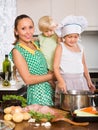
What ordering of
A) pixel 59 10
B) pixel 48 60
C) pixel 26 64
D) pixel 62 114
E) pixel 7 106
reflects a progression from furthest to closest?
pixel 59 10, pixel 48 60, pixel 26 64, pixel 7 106, pixel 62 114

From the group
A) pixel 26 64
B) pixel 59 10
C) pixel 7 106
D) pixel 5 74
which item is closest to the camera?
pixel 7 106

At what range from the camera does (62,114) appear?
1.52m

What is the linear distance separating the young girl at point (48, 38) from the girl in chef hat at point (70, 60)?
0.04m

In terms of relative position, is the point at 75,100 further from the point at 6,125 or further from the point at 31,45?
the point at 31,45

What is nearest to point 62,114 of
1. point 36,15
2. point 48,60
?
point 48,60

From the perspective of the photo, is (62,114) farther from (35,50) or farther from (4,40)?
(4,40)

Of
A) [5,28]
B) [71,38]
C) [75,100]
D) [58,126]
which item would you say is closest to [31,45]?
[71,38]

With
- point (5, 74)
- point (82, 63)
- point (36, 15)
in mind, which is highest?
point (36, 15)

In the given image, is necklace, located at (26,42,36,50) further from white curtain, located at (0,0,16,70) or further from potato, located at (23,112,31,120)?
white curtain, located at (0,0,16,70)

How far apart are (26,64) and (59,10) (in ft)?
7.72

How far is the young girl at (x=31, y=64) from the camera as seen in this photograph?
184 cm

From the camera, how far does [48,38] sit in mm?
2115

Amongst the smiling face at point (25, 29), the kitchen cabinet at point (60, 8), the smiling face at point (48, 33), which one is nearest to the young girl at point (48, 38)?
the smiling face at point (48, 33)

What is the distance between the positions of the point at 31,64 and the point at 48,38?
0.93 feet
